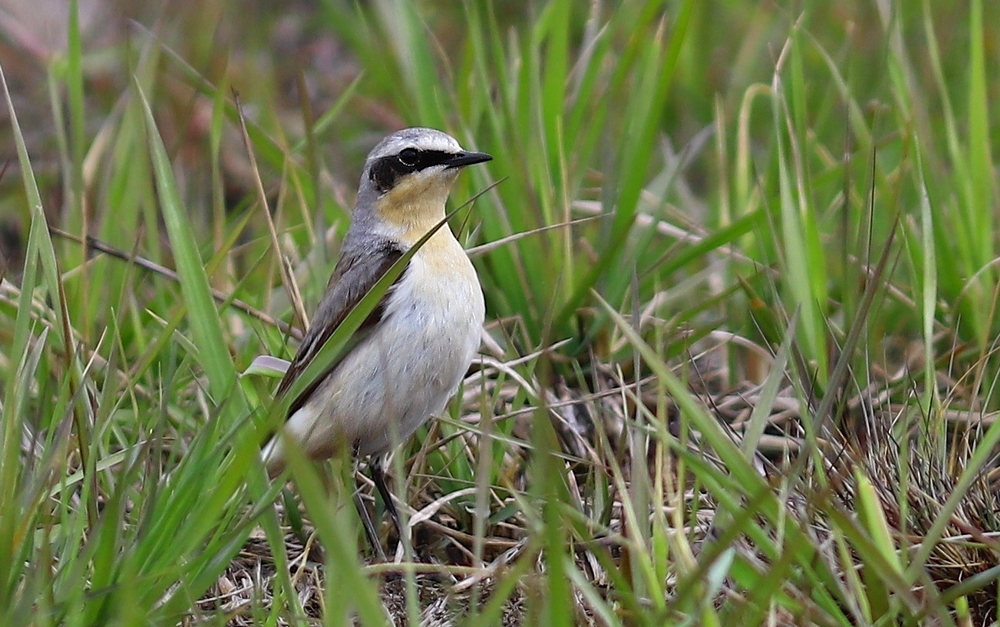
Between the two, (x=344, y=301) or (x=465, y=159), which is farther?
(x=465, y=159)

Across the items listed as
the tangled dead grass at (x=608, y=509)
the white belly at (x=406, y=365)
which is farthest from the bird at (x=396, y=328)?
the tangled dead grass at (x=608, y=509)

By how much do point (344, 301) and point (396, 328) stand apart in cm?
19

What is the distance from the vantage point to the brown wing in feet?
12.1

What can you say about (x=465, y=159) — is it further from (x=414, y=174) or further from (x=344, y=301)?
(x=344, y=301)

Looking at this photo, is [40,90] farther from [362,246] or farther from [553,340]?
[553,340]

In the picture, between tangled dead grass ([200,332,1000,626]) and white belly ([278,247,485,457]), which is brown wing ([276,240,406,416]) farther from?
tangled dead grass ([200,332,1000,626])

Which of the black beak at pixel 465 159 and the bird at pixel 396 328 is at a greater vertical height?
the black beak at pixel 465 159

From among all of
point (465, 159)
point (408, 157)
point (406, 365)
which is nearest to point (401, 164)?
point (408, 157)

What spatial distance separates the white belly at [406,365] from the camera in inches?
146

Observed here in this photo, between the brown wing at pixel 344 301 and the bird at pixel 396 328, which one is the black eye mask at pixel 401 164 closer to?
the bird at pixel 396 328

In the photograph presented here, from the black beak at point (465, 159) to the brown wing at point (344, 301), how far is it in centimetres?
32

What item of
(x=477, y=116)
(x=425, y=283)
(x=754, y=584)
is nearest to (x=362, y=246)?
(x=425, y=283)

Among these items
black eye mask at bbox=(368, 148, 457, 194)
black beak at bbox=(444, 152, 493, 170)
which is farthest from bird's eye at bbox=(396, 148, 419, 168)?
black beak at bbox=(444, 152, 493, 170)

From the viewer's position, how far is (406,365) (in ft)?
12.2
